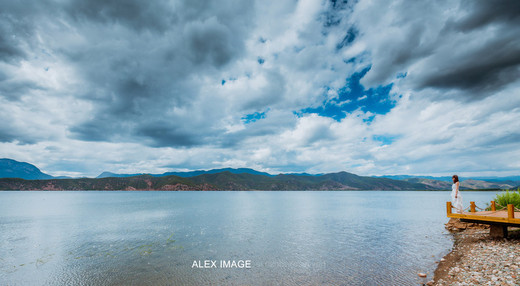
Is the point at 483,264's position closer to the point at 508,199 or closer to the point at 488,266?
the point at 488,266

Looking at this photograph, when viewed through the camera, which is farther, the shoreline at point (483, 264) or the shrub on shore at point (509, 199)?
the shrub on shore at point (509, 199)

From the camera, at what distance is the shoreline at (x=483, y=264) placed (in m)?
12.6

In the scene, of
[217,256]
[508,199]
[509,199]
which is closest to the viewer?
[217,256]

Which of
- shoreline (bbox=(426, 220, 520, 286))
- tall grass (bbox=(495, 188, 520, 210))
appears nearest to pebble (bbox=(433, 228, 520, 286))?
shoreline (bbox=(426, 220, 520, 286))

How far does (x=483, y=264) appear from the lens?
15094 millimetres

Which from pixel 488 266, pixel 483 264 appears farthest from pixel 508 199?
pixel 488 266

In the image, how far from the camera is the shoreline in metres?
12.6

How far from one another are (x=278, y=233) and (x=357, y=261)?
47.4ft

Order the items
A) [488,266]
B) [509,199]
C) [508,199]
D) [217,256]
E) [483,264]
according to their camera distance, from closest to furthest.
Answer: [488,266]
[483,264]
[217,256]
[509,199]
[508,199]

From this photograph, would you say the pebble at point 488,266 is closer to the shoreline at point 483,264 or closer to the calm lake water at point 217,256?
the shoreline at point 483,264

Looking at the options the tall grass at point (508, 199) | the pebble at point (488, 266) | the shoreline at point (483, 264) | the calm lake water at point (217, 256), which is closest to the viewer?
the pebble at point (488, 266)

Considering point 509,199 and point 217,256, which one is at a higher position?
point 509,199

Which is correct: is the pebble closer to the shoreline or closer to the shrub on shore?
the shoreline

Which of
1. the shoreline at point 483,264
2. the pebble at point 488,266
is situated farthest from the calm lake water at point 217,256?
the pebble at point 488,266
